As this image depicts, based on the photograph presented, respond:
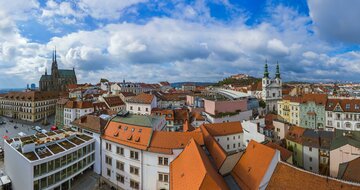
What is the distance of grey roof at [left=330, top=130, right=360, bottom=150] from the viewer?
32.0m

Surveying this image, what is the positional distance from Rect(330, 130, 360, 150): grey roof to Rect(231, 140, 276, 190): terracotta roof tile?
651 inches

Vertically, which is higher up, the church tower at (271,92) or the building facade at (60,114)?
the church tower at (271,92)

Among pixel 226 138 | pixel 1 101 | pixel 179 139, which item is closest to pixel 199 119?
pixel 226 138

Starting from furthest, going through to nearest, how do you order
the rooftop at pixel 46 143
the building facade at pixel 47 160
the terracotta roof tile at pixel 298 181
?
1. the rooftop at pixel 46 143
2. the building facade at pixel 47 160
3. the terracotta roof tile at pixel 298 181

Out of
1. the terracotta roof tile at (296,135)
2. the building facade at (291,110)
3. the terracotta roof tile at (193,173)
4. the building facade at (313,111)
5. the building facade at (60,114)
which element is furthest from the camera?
the building facade at (60,114)

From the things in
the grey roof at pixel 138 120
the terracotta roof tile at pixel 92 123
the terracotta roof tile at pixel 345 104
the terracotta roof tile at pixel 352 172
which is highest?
the terracotta roof tile at pixel 345 104

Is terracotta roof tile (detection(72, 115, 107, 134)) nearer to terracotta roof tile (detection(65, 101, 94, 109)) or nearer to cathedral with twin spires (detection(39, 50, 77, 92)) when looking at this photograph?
terracotta roof tile (detection(65, 101, 94, 109))

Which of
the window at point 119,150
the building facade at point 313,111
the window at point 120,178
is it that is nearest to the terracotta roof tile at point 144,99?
the window at point 119,150

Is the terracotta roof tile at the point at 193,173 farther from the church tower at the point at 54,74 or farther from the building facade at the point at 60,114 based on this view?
the church tower at the point at 54,74


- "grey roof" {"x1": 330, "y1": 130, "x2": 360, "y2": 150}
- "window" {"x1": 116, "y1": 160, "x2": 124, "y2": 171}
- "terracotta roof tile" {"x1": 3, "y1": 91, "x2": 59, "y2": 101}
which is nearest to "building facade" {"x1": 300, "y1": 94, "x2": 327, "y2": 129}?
"grey roof" {"x1": 330, "y1": 130, "x2": 360, "y2": 150}

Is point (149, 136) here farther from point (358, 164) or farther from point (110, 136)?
point (358, 164)

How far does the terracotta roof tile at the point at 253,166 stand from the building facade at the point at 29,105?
81911 millimetres

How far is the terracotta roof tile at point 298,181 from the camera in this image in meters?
18.0

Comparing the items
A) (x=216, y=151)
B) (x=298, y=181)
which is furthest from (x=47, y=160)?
(x=298, y=181)
